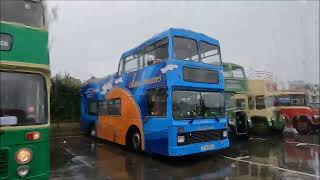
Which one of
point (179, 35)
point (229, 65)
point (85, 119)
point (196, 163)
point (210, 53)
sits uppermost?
point (179, 35)

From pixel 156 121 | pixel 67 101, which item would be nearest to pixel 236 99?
pixel 156 121

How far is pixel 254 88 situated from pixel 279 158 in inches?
260

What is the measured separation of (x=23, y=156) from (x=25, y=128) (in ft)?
1.40

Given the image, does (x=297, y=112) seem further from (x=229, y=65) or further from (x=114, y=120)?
(x=114, y=120)

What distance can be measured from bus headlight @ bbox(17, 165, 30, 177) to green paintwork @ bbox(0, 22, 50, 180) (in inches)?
1.7

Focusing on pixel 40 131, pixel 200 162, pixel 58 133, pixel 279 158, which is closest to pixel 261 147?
pixel 279 158

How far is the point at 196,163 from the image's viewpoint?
34.2 ft

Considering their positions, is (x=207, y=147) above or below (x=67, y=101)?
below

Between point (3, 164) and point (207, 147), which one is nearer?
point (3, 164)

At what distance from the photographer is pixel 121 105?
13180 mm

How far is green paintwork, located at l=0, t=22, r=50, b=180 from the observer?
5008mm

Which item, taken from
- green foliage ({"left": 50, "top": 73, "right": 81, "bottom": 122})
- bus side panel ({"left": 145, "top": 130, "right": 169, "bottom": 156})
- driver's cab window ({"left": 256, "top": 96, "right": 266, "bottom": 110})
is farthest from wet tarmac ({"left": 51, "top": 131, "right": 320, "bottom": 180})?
green foliage ({"left": 50, "top": 73, "right": 81, "bottom": 122})

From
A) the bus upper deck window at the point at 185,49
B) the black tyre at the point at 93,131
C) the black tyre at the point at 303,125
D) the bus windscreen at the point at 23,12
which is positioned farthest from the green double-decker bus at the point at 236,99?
the bus windscreen at the point at 23,12

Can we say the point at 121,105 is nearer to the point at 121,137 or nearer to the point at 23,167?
the point at 121,137
